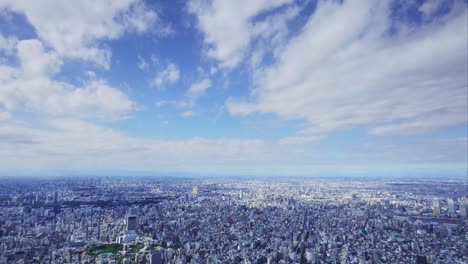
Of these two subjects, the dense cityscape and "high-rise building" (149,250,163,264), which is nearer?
"high-rise building" (149,250,163,264)

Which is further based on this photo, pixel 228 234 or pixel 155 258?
pixel 228 234

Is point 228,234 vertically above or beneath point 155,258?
beneath

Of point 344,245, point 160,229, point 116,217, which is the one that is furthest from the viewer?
point 116,217

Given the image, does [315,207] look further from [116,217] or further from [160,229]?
[116,217]

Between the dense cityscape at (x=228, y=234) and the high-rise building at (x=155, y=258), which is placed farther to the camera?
the dense cityscape at (x=228, y=234)

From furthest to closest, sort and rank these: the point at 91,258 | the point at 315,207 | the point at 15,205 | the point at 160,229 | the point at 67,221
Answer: the point at 315,207, the point at 15,205, the point at 67,221, the point at 160,229, the point at 91,258

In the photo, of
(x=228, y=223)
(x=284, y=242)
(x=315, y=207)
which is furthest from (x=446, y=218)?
(x=228, y=223)

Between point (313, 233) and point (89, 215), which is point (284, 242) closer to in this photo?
point (313, 233)

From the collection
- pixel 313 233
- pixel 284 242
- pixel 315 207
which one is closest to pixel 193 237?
pixel 284 242

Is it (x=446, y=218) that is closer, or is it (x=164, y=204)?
(x=446, y=218)
